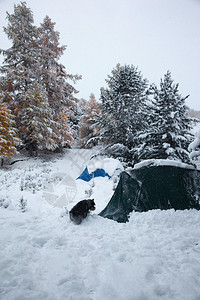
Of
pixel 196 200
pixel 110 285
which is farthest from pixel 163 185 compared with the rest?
pixel 110 285

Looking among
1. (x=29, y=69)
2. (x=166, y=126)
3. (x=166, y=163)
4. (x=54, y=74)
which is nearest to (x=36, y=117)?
(x=29, y=69)

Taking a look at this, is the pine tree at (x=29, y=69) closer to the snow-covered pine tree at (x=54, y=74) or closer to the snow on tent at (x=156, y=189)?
the snow-covered pine tree at (x=54, y=74)

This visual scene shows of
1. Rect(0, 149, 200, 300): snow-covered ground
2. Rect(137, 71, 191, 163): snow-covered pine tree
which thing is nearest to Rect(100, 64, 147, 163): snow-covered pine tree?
Rect(137, 71, 191, 163): snow-covered pine tree

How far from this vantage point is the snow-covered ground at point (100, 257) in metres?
1.86

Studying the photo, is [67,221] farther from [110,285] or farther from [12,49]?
[12,49]

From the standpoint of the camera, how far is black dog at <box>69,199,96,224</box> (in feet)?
13.6

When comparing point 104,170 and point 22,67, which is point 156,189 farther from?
point 22,67

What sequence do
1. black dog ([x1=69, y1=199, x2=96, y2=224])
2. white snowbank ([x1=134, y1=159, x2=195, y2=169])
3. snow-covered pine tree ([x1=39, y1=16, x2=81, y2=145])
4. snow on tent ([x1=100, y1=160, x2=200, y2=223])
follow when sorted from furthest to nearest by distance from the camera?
snow-covered pine tree ([x1=39, y1=16, x2=81, y2=145]) → black dog ([x1=69, y1=199, x2=96, y2=224]) → white snowbank ([x1=134, y1=159, x2=195, y2=169]) → snow on tent ([x1=100, y1=160, x2=200, y2=223])

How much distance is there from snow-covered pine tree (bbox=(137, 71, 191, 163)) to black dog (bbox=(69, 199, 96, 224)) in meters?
6.03

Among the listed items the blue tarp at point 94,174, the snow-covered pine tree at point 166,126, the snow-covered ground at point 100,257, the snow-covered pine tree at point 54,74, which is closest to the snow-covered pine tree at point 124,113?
the snow-covered pine tree at point 166,126

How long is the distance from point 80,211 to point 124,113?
9.39m

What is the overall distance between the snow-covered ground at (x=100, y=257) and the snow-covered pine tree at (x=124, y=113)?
7799mm

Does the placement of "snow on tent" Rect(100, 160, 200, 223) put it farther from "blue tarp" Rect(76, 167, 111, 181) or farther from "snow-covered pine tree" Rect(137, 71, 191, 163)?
"snow-covered pine tree" Rect(137, 71, 191, 163)

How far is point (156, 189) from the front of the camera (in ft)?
13.3
